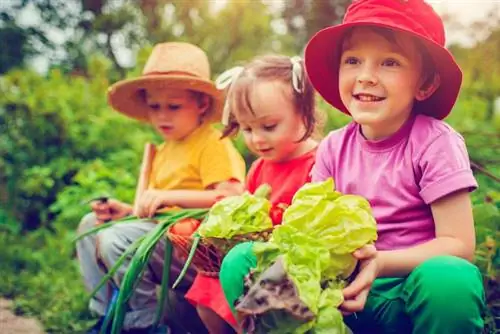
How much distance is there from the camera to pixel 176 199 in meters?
3.13

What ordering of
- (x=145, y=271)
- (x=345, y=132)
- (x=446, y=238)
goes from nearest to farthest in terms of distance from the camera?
1. (x=446, y=238)
2. (x=345, y=132)
3. (x=145, y=271)

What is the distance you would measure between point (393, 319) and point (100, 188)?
306 centimetres

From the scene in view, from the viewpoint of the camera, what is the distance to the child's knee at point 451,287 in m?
1.87

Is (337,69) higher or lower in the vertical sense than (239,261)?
higher

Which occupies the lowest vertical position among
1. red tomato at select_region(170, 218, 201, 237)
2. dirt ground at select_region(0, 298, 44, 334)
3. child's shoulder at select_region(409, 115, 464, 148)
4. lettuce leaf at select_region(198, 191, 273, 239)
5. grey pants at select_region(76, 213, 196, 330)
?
dirt ground at select_region(0, 298, 44, 334)

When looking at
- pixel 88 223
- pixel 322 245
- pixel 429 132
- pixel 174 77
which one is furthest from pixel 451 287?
pixel 88 223

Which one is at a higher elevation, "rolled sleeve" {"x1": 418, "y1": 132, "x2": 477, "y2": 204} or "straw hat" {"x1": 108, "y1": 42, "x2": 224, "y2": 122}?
"straw hat" {"x1": 108, "y1": 42, "x2": 224, "y2": 122}

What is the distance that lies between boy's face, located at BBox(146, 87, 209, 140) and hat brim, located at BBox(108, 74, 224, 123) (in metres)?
0.05

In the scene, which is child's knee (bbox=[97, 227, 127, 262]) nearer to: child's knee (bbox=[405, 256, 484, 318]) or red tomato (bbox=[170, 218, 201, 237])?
red tomato (bbox=[170, 218, 201, 237])

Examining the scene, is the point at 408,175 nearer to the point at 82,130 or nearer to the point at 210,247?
the point at 210,247

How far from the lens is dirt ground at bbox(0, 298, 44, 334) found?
3.31 meters

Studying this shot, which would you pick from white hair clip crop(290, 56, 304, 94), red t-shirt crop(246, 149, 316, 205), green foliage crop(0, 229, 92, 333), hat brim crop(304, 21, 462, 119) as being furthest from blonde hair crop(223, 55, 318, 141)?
green foliage crop(0, 229, 92, 333)

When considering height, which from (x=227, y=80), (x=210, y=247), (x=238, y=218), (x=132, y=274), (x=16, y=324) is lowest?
(x=16, y=324)

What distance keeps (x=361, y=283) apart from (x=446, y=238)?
39 centimetres
